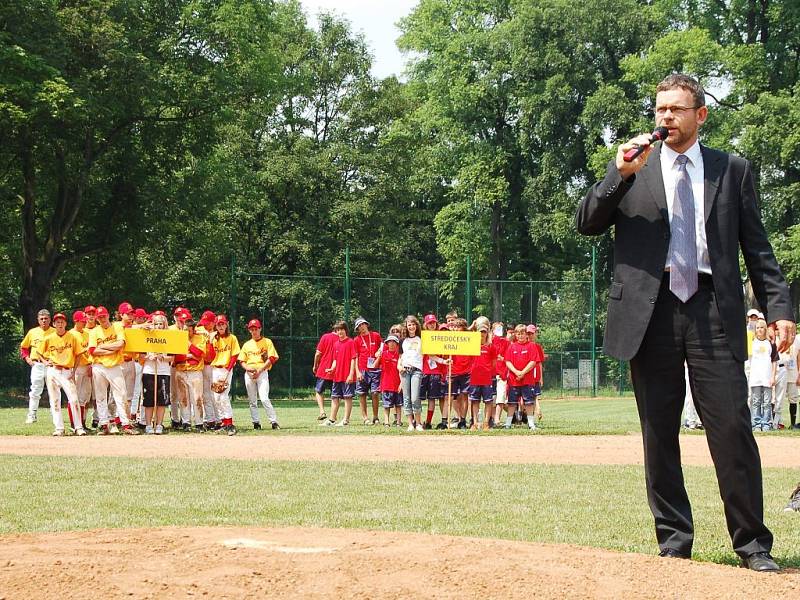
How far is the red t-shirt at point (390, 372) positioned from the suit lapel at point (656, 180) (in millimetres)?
14595

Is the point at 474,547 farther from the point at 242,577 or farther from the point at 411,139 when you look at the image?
the point at 411,139

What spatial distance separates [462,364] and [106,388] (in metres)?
5.99

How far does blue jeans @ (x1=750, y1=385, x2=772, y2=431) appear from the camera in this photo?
19.3m

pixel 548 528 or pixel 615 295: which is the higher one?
pixel 615 295

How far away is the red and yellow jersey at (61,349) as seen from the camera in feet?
56.5

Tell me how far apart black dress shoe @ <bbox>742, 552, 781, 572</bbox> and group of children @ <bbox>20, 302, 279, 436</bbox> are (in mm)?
13019

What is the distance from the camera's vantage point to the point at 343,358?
20.9 metres

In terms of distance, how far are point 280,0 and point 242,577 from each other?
53881 millimetres

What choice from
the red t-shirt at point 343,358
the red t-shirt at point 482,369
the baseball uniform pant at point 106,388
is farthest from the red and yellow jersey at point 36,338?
the red t-shirt at point 482,369

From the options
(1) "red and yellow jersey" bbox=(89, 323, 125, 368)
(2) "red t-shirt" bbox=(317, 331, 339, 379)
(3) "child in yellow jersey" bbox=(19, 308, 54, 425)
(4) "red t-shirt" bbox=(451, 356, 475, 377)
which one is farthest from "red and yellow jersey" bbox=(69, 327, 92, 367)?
(4) "red t-shirt" bbox=(451, 356, 475, 377)

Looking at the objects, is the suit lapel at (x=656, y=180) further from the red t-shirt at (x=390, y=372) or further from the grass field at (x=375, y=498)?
the red t-shirt at (x=390, y=372)

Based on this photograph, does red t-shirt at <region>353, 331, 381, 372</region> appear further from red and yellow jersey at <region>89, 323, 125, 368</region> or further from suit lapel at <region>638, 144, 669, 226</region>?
suit lapel at <region>638, 144, 669, 226</region>

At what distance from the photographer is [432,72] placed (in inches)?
2052

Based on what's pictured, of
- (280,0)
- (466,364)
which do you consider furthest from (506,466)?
(280,0)
